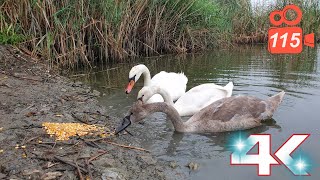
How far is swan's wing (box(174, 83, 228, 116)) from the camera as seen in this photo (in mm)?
6953

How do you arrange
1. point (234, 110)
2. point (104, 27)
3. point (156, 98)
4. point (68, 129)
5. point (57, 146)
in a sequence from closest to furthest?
point (57, 146)
point (68, 129)
point (234, 110)
point (156, 98)
point (104, 27)

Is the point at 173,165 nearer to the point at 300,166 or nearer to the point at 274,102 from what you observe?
the point at 300,166

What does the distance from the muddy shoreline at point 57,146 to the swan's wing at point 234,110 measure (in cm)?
121

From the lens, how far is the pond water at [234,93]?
15.5 ft

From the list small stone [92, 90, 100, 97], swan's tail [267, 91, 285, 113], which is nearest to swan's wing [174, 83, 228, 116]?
swan's tail [267, 91, 285, 113]

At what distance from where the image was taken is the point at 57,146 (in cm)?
441

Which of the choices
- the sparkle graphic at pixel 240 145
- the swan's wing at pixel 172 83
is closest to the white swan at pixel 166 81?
the swan's wing at pixel 172 83

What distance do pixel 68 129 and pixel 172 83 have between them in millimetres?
3631

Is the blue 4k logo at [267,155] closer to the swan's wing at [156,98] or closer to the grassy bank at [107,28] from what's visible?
the swan's wing at [156,98]

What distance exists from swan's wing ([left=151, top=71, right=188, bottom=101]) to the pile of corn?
2.97 m

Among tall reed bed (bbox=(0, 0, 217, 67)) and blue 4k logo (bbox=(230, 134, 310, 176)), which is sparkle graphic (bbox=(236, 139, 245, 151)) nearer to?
blue 4k logo (bbox=(230, 134, 310, 176))

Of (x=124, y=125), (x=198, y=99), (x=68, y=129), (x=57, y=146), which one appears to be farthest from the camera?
(x=198, y=99)

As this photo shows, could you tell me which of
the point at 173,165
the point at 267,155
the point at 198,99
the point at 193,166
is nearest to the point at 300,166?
the point at 267,155

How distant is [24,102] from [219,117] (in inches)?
111
